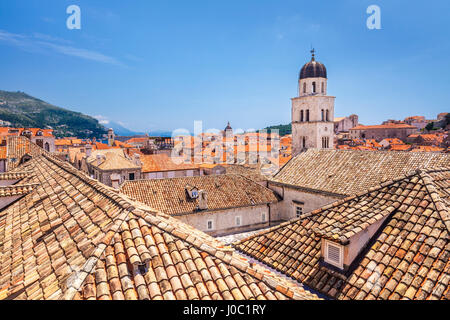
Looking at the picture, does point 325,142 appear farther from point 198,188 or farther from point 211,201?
point 198,188

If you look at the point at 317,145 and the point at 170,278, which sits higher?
the point at 317,145

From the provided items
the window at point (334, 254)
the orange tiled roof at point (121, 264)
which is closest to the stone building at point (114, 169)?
the orange tiled roof at point (121, 264)

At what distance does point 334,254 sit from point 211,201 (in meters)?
15.8

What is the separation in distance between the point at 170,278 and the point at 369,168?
734 inches

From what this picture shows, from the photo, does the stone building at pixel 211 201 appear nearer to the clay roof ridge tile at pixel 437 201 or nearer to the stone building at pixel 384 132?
the clay roof ridge tile at pixel 437 201

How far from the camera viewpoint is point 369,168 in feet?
61.8

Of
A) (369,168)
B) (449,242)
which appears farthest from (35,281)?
(369,168)

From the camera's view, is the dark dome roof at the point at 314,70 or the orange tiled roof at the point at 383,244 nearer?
the orange tiled roof at the point at 383,244

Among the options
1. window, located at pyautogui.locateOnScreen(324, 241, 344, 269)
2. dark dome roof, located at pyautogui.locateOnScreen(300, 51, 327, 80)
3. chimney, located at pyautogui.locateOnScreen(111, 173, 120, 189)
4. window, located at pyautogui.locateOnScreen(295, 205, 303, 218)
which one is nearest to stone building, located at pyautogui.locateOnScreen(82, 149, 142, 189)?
chimney, located at pyautogui.locateOnScreen(111, 173, 120, 189)

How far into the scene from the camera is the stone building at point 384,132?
4370 inches

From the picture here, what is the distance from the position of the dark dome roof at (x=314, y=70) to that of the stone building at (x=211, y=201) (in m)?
16.6

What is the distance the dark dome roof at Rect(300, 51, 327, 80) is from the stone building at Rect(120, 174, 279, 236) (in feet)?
54.3

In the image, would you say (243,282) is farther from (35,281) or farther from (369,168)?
(369,168)
